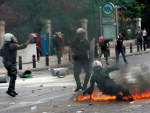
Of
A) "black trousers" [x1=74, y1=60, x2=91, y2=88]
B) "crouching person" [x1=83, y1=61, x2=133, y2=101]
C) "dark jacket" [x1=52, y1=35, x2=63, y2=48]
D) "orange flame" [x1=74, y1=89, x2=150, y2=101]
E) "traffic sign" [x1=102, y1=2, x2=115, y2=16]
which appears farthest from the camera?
"dark jacket" [x1=52, y1=35, x2=63, y2=48]

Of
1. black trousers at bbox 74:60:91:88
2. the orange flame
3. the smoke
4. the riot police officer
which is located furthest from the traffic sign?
the orange flame

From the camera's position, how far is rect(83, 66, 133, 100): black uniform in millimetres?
13414

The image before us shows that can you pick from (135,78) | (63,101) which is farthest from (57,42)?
(63,101)

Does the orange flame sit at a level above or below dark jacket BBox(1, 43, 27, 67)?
below

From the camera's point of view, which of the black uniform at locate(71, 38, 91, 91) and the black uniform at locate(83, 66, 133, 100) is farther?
the black uniform at locate(71, 38, 91, 91)

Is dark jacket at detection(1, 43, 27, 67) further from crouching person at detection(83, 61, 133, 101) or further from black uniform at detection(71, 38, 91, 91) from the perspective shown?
crouching person at detection(83, 61, 133, 101)

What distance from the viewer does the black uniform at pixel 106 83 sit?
1341 centimetres

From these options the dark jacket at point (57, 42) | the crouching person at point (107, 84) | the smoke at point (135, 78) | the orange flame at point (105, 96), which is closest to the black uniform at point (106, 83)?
the crouching person at point (107, 84)

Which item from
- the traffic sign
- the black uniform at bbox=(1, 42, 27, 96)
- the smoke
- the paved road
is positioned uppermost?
the traffic sign

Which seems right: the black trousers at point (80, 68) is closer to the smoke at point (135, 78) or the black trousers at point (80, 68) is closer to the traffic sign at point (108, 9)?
the smoke at point (135, 78)

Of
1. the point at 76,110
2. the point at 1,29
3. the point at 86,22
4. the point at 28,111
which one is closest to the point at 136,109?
the point at 76,110

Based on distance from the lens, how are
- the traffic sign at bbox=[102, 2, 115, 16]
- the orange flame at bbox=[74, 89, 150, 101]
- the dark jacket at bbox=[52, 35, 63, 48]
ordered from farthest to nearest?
1. the dark jacket at bbox=[52, 35, 63, 48]
2. the traffic sign at bbox=[102, 2, 115, 16]
3. the orange flame at bbox=[74, 89, 150, 101]

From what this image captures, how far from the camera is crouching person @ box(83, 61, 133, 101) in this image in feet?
43.8

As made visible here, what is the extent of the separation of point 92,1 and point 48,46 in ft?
17.7
